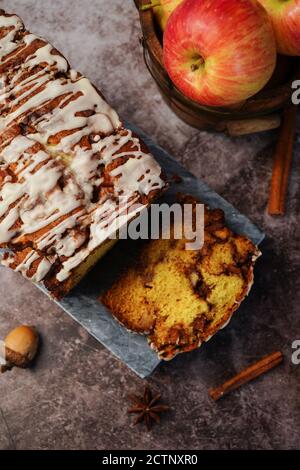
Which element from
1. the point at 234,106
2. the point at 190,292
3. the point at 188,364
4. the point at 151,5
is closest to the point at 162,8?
the point at 151,5

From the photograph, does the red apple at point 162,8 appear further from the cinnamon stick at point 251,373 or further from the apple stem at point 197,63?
the cinnamon stick at point 251,373

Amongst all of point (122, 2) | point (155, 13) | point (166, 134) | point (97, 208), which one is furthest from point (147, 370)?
point (122, 2)

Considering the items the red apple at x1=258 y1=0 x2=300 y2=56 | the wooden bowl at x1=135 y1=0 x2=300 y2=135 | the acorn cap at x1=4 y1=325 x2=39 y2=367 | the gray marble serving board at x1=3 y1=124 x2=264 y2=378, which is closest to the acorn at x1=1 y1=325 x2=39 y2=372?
the acorn cap at x1=4 y1=325 x2=39 y2=367

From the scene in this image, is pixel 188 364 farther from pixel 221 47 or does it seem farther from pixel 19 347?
pixel 221 47

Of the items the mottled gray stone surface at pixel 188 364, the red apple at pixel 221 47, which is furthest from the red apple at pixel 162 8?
the mottled gray stone surface at pixel 188 364
